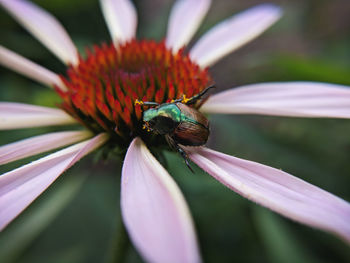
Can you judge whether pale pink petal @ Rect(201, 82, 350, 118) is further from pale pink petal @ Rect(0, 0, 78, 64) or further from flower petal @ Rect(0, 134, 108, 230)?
pale pink petal @ Rect(0, 0, 78, 64)

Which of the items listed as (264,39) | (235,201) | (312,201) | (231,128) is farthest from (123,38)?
(264,39)

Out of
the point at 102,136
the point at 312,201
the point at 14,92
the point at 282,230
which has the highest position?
the point at 14,92

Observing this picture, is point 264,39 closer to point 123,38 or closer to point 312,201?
point 123,38

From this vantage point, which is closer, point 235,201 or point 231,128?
point 235,201

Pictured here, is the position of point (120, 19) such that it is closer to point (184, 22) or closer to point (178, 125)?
point (184, 22)

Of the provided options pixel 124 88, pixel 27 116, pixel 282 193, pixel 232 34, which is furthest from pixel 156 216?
pixel 232 34
